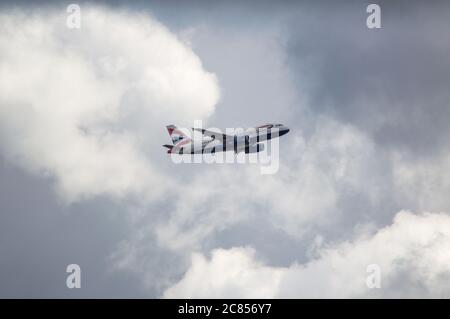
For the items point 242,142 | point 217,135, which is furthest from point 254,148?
point 217,135

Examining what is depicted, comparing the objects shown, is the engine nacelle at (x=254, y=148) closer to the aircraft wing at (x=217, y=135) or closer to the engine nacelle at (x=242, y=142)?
the engine nacelle at (x=242, y=142)

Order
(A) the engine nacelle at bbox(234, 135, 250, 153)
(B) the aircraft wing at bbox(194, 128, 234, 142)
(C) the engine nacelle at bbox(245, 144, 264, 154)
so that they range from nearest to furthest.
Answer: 1. (A) the engine nacelle at bbox(234, 135, 250, 153)
2. (C) the engine nacelle at bbox(245, 144, 264, 154)
3. (B) the aircraft wing at bbox(194, 128, 234, 142)

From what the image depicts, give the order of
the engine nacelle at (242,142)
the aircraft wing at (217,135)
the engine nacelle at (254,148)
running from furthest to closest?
the aircraft wing at (217,135)
the engine nacelle at (254,148)
the engine nacelle at (242,142)

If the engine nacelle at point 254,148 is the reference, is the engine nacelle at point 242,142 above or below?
above

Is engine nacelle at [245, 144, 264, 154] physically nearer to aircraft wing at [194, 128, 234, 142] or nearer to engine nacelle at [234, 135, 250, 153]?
engine nacelle at [234, 135, 250, 153]

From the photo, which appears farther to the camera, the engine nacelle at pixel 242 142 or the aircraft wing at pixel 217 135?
the aircraft wing at pixel 217 135

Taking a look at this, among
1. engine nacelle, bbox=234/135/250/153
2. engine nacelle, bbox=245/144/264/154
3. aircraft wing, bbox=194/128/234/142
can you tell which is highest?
aircraft wing, bbox=194/128/234/142

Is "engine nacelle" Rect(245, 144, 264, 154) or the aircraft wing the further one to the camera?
the aircraft wing

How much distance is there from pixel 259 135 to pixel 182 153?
2458cm
